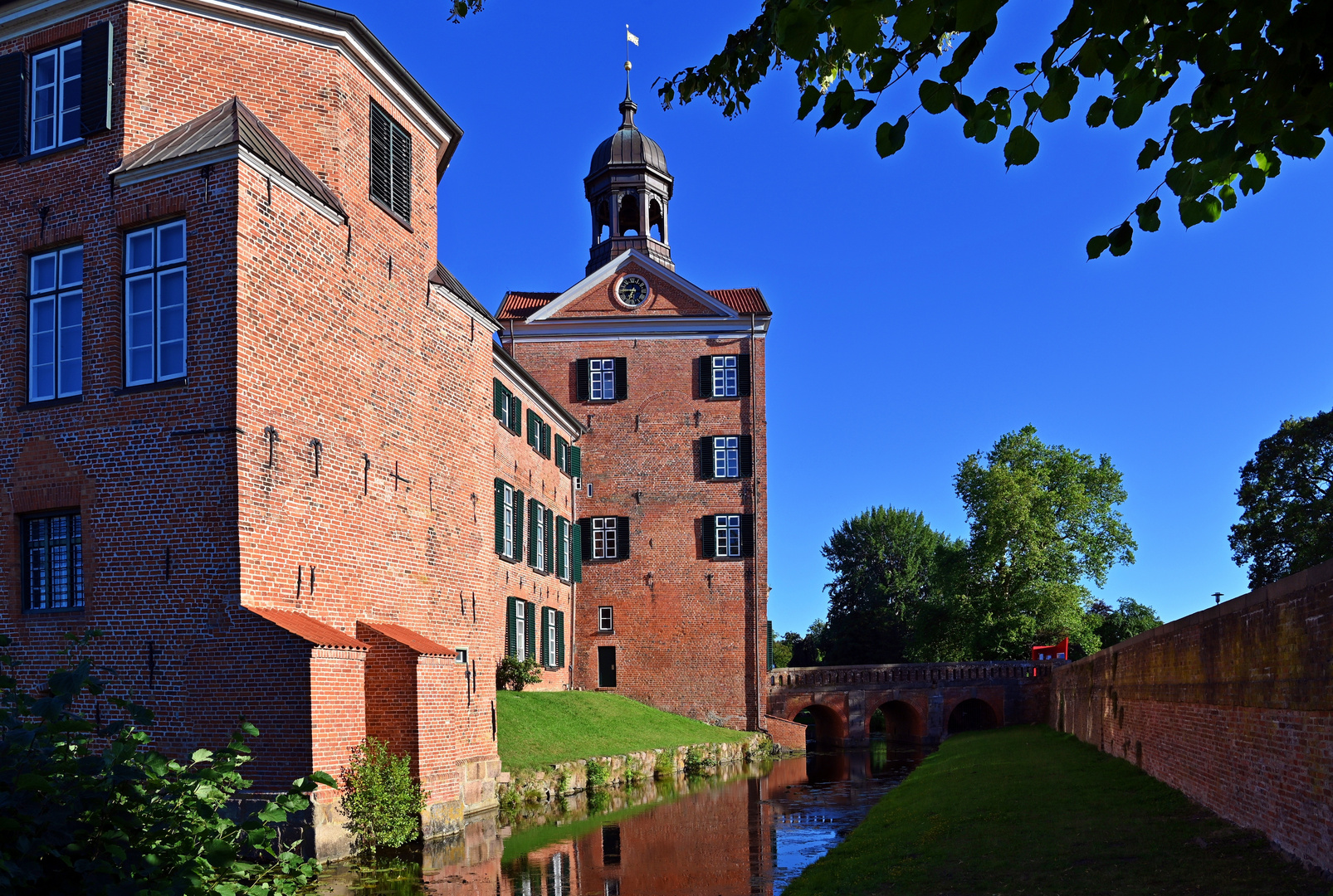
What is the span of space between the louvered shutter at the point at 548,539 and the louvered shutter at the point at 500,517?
396 cm

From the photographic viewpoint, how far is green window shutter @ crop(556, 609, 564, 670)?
32312mm

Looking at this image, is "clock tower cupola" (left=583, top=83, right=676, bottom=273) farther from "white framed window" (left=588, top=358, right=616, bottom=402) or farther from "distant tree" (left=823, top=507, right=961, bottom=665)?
"distant tree" (left=823, top=507, right=961, bottom=665)

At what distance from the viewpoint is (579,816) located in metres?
17.7

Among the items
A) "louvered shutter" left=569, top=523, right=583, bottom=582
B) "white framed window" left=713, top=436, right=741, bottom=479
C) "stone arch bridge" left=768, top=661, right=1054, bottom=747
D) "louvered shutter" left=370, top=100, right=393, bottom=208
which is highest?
"louvered shutter" left=370, top=100, right=393, bottom=208

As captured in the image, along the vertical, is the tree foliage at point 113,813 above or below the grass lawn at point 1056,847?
above

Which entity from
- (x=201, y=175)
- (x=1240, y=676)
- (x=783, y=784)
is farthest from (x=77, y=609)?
(x=783, y=784)

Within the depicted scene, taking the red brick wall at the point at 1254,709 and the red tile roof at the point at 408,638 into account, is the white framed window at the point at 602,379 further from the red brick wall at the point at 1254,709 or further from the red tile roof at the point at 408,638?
the red brick wall at the point at 1254,709

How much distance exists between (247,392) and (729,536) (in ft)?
76.0

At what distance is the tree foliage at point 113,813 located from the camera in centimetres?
401

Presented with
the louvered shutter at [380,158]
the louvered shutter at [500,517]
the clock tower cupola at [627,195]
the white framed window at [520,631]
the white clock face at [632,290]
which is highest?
the clock tower cupola at [627,195]

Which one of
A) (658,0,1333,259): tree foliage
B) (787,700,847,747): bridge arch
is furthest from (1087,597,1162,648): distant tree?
(658,0,1333,259): tree foliage

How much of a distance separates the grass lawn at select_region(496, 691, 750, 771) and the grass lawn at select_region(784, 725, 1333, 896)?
21.3 feet

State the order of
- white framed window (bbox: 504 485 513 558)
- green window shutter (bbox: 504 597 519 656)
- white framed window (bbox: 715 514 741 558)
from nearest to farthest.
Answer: white framed window (bbox: 504 485 513 558), green window shutter (bbox: 504 597 519 656), white framed window (bbox: 715 514 741 558)

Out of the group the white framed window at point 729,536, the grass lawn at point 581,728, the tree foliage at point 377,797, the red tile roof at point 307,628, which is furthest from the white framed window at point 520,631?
the red tile roof at point 307,628
